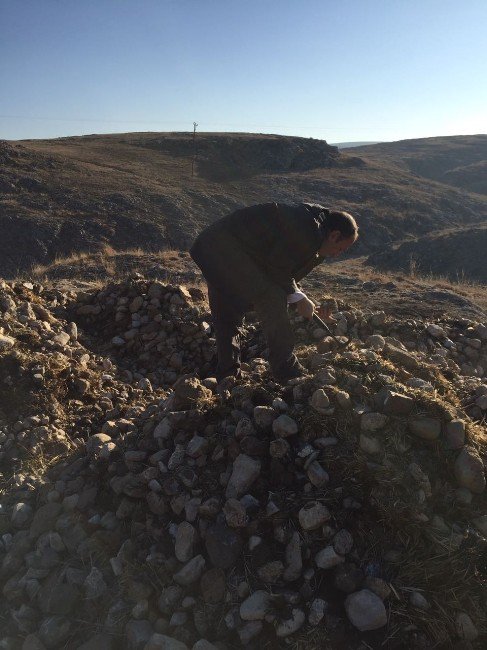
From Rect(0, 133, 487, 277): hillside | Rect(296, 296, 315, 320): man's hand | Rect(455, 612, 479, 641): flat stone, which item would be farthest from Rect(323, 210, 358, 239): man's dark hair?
Rect(0, 133, 487, 277): hillside

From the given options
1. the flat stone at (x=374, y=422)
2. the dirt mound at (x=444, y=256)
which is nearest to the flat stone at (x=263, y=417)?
the flat stone at (x=374, y=422)

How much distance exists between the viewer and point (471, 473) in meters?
2.44

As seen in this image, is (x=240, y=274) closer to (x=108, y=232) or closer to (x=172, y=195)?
(x=108, y=232)

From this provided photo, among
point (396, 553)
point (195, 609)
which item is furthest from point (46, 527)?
point (396, 553)

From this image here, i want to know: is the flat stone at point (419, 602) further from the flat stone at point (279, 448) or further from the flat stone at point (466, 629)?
the flat stone at point (279, 448)

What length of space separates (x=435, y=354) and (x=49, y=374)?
11.4 ft

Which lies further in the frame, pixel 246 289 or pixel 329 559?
pixel 246 289

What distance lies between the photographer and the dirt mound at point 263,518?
2.15 m

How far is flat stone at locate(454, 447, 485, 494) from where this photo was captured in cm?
244

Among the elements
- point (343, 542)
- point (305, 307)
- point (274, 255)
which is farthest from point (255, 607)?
point (274, 255)

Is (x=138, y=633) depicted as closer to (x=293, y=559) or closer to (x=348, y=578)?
(x=293, y=559)

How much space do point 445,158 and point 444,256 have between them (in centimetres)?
4287

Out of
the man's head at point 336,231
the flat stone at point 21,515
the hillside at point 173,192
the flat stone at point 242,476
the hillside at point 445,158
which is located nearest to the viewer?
the flat stone at point 242,476

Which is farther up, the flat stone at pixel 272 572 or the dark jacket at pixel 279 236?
the dark jacket at pixel 279 236
